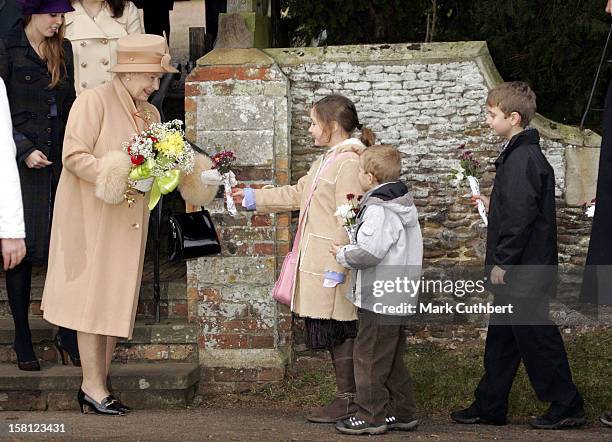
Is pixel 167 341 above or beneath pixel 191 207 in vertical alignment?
beneath

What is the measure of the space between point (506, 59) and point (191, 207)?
3.58 meters

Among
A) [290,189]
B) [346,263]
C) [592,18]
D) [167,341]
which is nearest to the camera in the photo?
[346,263]

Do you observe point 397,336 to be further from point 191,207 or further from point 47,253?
point 47,253

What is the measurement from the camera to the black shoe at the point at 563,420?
6.39m

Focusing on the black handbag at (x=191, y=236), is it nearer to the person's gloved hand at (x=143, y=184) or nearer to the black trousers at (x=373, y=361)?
the person's gloved hand at (x=143, y=184)

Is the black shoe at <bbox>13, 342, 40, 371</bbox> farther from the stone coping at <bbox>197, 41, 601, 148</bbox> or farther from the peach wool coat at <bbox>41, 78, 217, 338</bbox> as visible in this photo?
the stone coping at <bbox>197, 41, 601, 148</bbox>

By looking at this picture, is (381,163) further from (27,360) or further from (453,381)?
(27,360)

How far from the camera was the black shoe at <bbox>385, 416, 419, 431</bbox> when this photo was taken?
6359mm

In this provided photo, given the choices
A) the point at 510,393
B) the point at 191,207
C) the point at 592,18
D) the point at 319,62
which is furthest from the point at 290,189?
the point at 592,18

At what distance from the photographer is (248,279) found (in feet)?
25.1

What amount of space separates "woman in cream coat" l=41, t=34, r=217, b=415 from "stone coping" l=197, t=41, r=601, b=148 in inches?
42.7

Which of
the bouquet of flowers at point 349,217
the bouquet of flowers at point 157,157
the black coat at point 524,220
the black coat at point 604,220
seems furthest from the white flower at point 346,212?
the black coat at point 604,220

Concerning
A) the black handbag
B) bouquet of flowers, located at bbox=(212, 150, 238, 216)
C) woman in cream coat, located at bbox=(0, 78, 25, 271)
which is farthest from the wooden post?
woman in cream coat, located at bbox=(0, 78, 25, 271)

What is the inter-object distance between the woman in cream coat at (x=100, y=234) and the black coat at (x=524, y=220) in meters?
1.88
